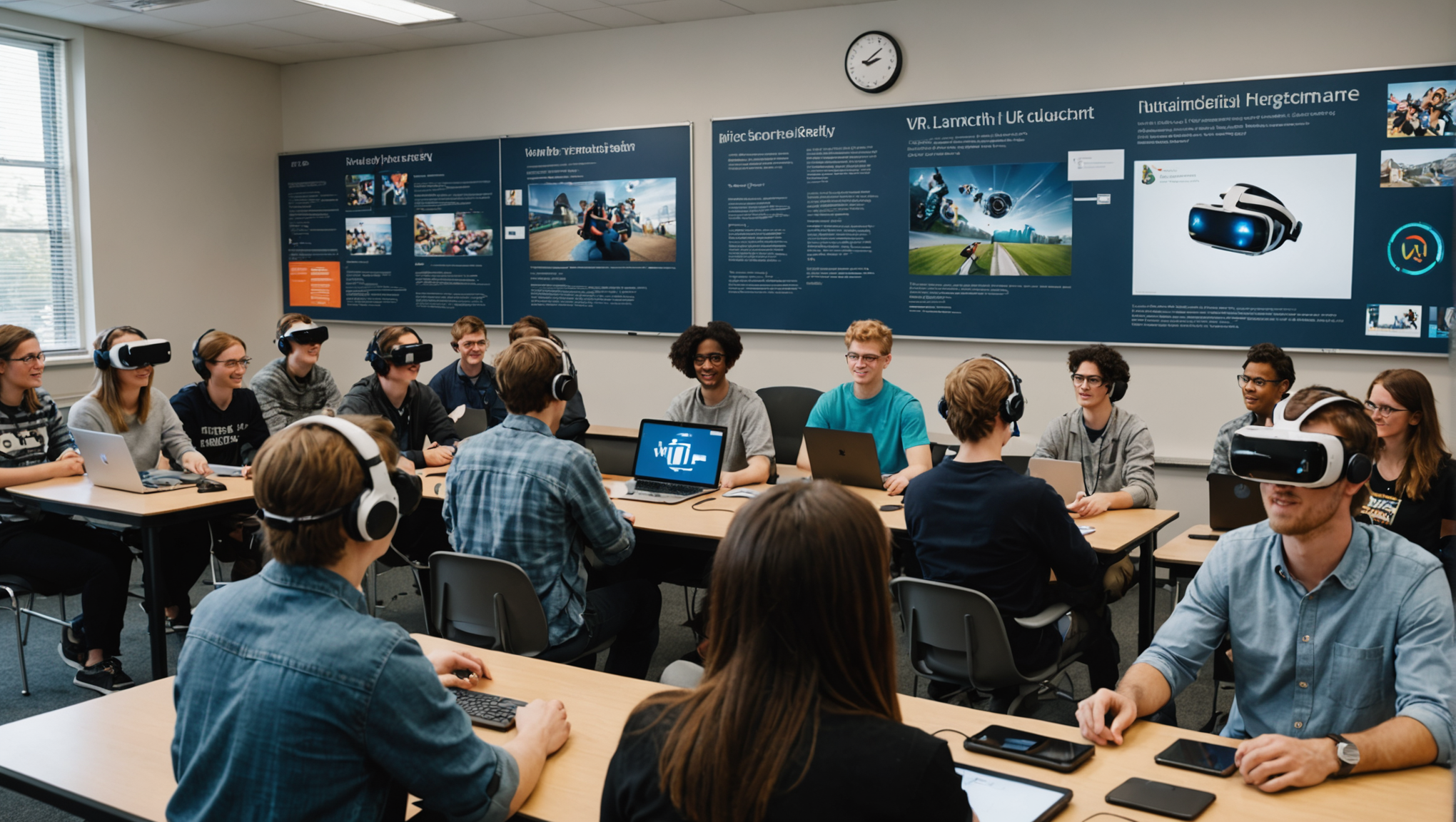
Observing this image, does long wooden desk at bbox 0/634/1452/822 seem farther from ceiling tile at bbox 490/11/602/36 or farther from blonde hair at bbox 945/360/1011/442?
ceiling tile at bbox 490/11/602/36

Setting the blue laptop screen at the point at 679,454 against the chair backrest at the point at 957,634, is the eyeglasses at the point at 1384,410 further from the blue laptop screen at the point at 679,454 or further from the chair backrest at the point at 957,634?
the blue laptop screen at the point at 679,454

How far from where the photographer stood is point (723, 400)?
457 cm

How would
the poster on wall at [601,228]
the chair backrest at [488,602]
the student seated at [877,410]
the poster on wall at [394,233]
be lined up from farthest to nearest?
the poster on wall at [394,233] → the poster on wall at [601,228] → the student seated at [877,410] → the chair backrest at [488,602]

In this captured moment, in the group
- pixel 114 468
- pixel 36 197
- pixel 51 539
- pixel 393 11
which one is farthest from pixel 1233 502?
pixel 36 197

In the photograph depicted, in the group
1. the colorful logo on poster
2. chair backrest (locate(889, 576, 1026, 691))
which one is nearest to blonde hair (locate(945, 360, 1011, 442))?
chair backrest (locate(889, 576, 1026, 691))

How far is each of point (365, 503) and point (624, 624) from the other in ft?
6.10

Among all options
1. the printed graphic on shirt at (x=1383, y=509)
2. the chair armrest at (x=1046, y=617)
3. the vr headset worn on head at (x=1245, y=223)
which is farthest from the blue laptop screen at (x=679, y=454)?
the vr headset worn on head at (x=1245, y=223)

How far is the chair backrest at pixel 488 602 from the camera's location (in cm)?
279

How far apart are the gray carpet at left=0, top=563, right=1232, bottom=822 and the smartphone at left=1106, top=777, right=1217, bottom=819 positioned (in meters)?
1.52

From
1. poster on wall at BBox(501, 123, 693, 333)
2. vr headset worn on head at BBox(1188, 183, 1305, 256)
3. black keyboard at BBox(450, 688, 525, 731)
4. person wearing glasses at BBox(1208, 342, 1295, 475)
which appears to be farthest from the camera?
poster on wall at BBox(501, 123, 693, 333)

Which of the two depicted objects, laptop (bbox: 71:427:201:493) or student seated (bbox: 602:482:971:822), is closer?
student seated (bbox: 602:482:971:822)

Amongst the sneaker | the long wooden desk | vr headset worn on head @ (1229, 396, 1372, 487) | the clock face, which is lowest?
the sneaker

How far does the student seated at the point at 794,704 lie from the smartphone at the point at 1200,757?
729 mm

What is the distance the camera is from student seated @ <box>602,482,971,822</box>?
1067mm
